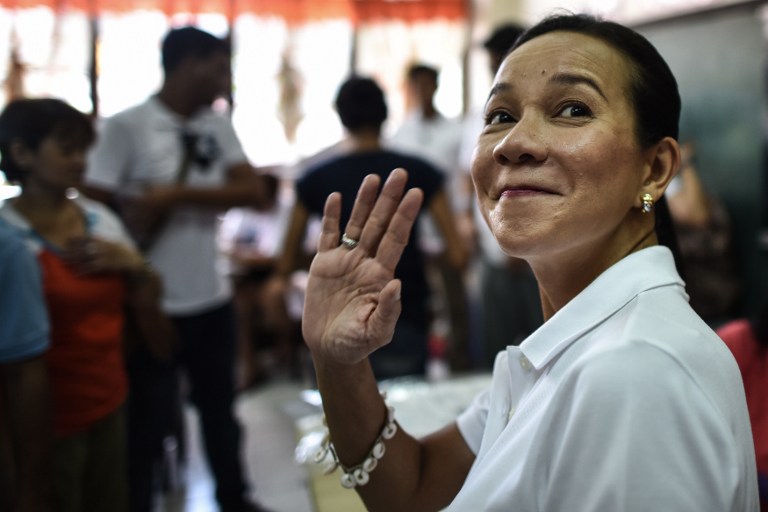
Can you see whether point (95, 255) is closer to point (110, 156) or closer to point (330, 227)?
point (110, 156)

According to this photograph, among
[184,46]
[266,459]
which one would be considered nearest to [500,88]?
[184,46]

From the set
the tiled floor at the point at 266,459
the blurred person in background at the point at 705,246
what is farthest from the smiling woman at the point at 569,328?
the blurred person in background at the point at 705,246

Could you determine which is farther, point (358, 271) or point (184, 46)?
point (184, 46)

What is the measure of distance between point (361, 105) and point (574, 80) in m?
1.53

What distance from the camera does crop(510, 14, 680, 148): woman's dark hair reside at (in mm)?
840

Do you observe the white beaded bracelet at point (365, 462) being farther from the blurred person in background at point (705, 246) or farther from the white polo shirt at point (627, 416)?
the blurred person in background at point (705, 246)

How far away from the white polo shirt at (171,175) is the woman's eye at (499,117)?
4.63 ft

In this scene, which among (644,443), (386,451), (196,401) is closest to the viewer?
(644,443)

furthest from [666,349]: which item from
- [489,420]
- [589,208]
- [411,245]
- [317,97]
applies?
[317,97]

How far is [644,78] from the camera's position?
0.85m

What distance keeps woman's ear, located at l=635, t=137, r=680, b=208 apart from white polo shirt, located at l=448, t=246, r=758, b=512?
0.08 m

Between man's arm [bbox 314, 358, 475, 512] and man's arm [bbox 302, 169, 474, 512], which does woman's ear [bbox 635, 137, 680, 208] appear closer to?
man's arm [bbox 302, 169, 474, 512]

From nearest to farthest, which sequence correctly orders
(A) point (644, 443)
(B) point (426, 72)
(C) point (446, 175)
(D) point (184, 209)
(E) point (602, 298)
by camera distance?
(A) point (644, 443)
(E) point (602, 298)
(D) point (184, 209)
(C) point (446, 175)
(B) point (426, 72)

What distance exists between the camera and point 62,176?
1.57m
